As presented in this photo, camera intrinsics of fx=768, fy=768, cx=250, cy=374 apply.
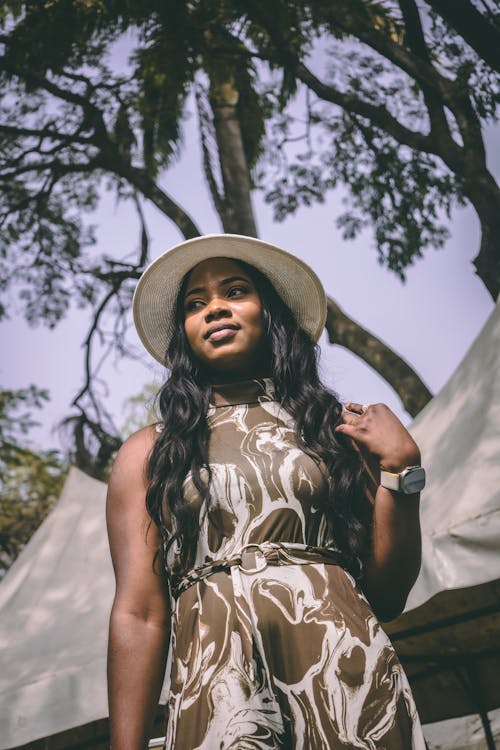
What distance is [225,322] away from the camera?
211 centimetres

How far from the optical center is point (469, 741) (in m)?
5.11

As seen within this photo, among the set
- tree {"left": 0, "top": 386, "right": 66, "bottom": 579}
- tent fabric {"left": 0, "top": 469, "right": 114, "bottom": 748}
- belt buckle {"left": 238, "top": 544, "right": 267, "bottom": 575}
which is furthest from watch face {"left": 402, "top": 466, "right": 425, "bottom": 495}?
tree {"left": 0, "top": 386, "right": 66, "bottom": 579}

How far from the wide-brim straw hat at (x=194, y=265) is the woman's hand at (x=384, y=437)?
62 centimetres

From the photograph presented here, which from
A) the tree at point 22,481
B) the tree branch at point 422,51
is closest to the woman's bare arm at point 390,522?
the tree branch at point 422,51

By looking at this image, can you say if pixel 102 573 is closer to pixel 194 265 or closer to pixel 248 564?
pixel 194 265

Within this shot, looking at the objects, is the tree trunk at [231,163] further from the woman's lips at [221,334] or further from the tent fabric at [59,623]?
the woman's lips at [221,334]

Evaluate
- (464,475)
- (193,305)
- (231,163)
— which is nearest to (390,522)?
(193,305)

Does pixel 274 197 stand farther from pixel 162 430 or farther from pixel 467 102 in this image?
pixel 162 430

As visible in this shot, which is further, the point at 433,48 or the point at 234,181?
the point at 234,181

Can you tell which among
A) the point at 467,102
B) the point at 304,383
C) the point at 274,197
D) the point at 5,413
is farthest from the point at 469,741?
the point at 5,413

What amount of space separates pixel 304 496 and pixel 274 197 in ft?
22.3

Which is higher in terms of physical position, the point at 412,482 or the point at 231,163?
the point at 231,163

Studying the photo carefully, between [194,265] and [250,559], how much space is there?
1.01 m

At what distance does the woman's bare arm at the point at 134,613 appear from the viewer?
64.0 inches
